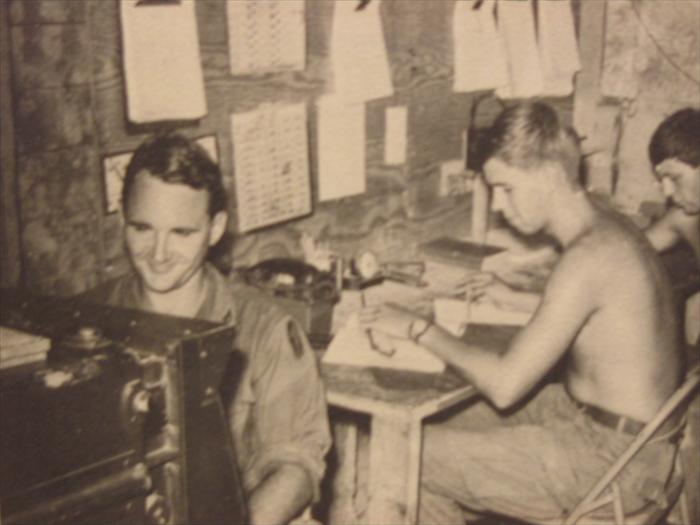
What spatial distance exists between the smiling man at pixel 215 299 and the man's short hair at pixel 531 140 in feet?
2.96

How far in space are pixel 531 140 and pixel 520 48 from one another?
5.39ft

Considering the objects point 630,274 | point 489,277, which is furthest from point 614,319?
point 489,277

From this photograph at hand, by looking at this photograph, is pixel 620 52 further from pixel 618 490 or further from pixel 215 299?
pixel 215 299

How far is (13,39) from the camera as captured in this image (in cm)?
224

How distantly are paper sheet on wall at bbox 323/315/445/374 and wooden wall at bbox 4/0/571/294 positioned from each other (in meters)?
0.59

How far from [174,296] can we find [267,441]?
438 mm

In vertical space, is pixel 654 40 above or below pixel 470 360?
above

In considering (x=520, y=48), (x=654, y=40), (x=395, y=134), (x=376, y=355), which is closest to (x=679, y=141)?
(x=520, y=48)

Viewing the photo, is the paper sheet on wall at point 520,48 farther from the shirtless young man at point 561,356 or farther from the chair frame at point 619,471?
the chair frame at point 619,471

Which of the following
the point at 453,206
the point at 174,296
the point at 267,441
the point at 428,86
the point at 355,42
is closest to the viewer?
the point at 267,441

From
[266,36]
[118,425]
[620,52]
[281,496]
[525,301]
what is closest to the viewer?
[118,425]

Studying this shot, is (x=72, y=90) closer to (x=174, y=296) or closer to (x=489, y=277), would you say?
(x=174, y=296)

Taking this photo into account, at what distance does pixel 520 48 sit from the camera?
417 centimetres

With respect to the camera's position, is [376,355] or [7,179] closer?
[7,179]
